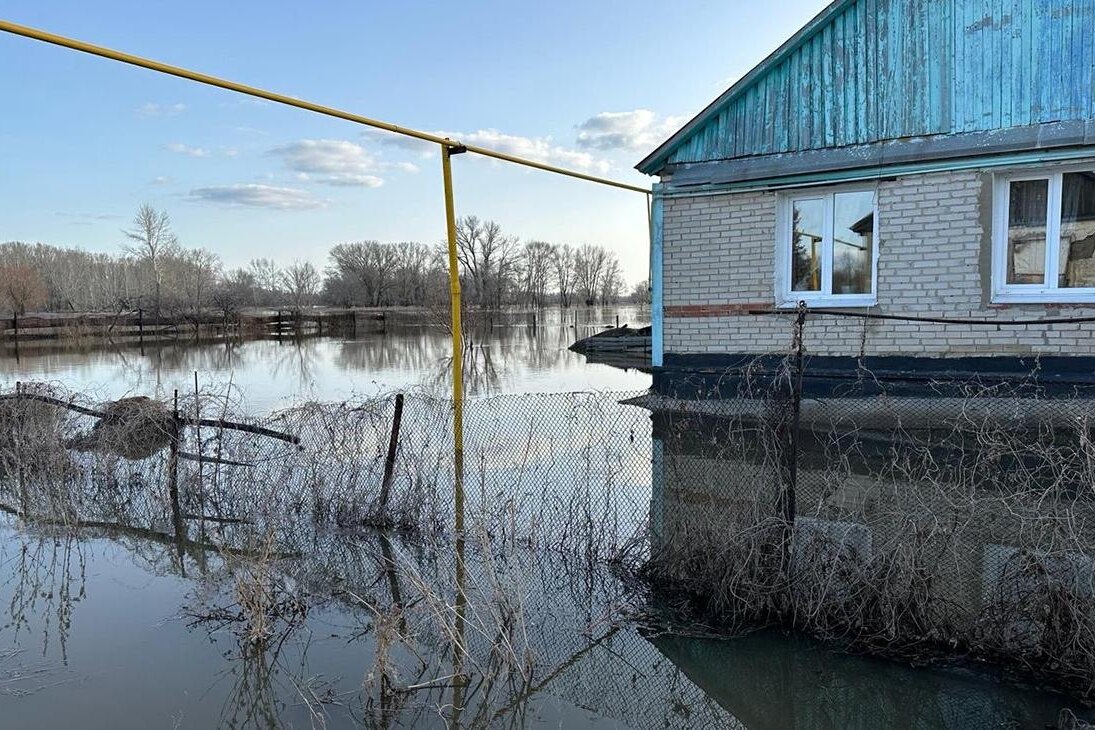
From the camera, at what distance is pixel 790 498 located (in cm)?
508

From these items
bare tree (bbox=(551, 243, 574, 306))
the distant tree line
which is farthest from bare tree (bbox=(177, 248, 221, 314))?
bare tree (bbox=(551, 243, 574, 306))

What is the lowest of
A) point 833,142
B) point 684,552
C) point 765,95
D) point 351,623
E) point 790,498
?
point 351,623

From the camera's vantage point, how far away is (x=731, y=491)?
5582 mm

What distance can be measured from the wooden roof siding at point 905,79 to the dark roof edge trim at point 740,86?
0.05ft

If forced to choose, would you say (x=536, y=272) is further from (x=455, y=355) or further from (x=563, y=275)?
Result: (x=455, y=355)

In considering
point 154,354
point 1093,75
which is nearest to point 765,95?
point 1093,75

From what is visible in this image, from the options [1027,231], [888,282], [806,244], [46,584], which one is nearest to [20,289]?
[46,584]

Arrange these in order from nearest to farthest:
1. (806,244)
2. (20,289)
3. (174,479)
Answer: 1. (174,479)
2. (806,244)
3. (20,289)

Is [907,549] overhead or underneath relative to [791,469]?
underneath

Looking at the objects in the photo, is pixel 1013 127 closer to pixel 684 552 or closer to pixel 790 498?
pixel 790 498

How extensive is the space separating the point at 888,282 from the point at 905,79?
2.37 metres

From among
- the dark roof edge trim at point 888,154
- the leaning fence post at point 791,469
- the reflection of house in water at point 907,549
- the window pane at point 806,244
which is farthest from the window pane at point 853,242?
the leaning fence post at point 791,469

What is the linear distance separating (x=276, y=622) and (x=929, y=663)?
4062mm

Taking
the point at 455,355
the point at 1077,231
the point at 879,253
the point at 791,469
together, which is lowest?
the point at 791,469
